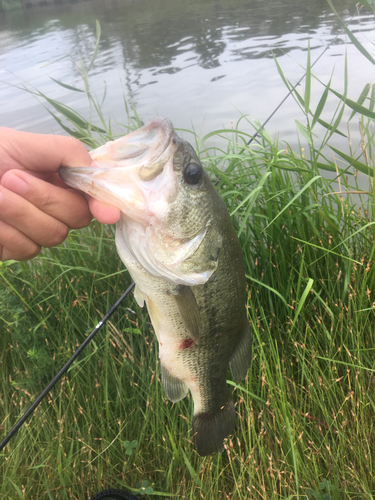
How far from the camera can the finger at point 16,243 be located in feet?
4.31

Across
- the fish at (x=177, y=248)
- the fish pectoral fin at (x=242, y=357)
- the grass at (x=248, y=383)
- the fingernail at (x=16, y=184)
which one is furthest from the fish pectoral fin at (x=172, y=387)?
the fingernail at (x=16, y=184)

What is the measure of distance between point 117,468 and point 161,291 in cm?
141

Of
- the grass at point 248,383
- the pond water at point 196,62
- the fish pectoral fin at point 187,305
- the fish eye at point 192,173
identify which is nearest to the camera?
the fish eye at point 192,173

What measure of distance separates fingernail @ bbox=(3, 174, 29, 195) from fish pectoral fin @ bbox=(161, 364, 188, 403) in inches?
36.7

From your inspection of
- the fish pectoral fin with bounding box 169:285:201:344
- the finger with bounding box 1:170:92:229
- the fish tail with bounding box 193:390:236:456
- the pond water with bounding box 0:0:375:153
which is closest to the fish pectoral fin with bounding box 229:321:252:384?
the fish tail with bounding box 193:390:236:456

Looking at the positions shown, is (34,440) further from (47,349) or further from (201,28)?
(201,28)

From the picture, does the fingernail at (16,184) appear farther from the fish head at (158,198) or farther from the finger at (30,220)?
the fish head at (158,198)

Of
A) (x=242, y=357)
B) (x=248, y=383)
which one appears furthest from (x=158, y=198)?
(x=248, y=383)

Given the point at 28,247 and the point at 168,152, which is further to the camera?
the point at 28,247

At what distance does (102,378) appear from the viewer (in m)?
2.33

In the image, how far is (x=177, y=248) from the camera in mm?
1291

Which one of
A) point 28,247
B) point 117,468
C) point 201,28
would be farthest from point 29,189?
point 201,28

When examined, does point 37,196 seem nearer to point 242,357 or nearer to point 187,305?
point 187,305

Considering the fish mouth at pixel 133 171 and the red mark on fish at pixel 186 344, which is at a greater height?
the fish mouth at pixel 133 171
